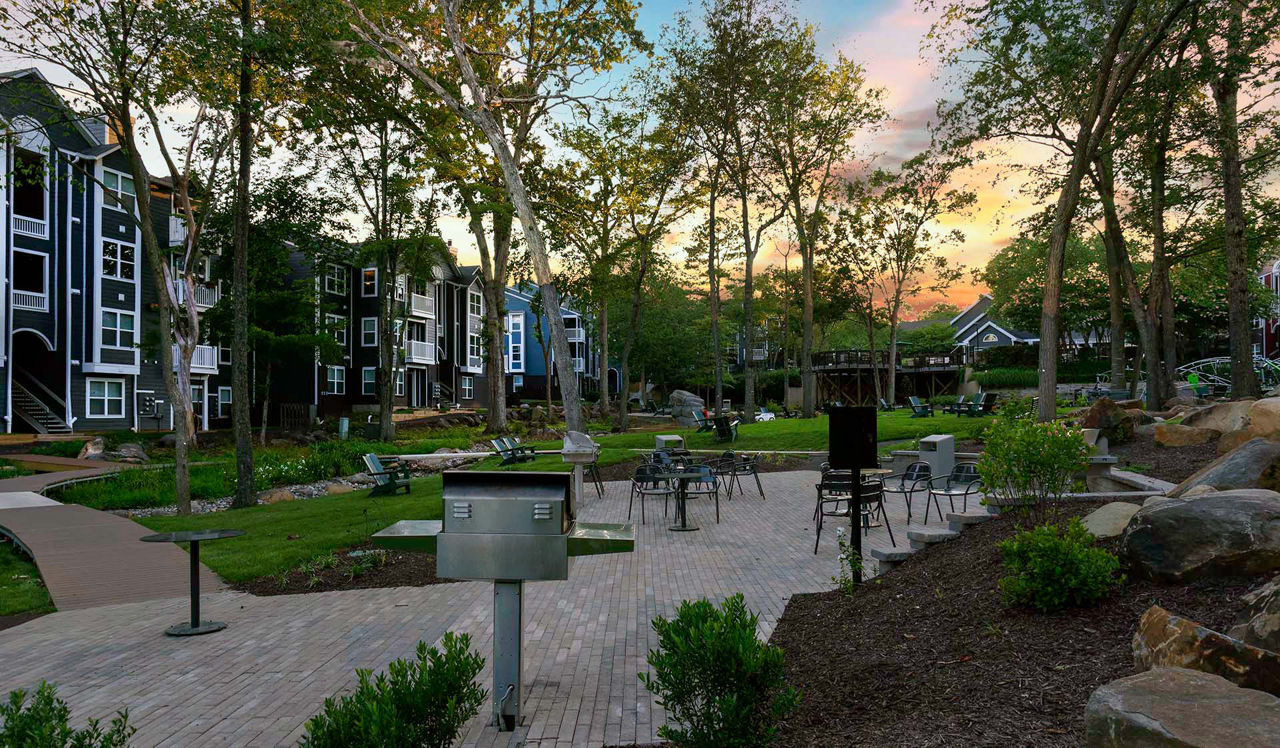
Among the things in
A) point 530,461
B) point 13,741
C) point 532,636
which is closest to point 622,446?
point 530,461

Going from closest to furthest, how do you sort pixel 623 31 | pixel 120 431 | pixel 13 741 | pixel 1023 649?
pixel 13 741, pixel 1023 649, pixel 623 31, pixel 120 431

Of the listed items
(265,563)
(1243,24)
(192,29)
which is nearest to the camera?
(265,563)

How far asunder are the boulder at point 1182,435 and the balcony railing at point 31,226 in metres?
37.0

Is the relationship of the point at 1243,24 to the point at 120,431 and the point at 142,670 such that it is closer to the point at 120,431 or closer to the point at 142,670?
the point at 142,670

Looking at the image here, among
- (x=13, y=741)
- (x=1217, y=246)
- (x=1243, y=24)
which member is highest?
(x=1243, y=24)

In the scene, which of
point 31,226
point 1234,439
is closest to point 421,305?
point 31,226

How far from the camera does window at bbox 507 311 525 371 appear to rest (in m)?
63.3

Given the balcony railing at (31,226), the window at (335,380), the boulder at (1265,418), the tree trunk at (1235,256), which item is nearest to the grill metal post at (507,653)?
the boulder at (1265,418)

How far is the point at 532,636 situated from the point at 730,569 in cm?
312

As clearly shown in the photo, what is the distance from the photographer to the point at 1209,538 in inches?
176

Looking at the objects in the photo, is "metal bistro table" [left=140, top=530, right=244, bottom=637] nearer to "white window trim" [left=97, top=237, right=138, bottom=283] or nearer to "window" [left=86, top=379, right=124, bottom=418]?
"window" [left=86, top=379, right=124, bottom=418]

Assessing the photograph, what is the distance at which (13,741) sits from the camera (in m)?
2.59

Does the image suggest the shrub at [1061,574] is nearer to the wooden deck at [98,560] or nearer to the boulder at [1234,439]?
the boulder at [1234,439]

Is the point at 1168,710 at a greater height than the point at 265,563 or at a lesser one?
greater
